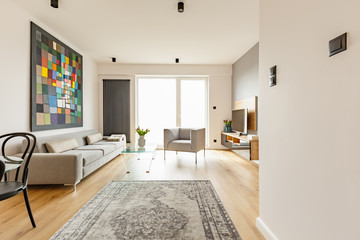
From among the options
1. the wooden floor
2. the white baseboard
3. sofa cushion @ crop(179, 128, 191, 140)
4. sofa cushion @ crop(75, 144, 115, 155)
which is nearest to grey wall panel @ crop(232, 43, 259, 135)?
the wooden floor

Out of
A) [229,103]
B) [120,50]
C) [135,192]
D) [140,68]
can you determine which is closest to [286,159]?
[135,192]

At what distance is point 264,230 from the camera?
1.69 metres

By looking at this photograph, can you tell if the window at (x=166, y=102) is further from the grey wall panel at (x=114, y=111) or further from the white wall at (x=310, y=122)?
the white wall at (x=310, y=122)

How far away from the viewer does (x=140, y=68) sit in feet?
19.7

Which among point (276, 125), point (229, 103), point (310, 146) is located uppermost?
point (229, 103)

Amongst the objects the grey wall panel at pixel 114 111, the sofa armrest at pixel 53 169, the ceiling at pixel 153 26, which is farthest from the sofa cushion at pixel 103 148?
the ceiling at pixel 153 26

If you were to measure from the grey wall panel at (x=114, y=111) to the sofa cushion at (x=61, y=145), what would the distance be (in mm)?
2072

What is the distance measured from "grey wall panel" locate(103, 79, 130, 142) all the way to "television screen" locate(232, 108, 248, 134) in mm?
3077

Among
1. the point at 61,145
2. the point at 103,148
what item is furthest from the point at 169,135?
the point at 61,145

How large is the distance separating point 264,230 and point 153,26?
3387mm

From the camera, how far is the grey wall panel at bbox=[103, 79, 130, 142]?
5.98m

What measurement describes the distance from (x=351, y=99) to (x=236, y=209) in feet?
5.56

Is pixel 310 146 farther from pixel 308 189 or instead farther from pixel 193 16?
pixel 193 16

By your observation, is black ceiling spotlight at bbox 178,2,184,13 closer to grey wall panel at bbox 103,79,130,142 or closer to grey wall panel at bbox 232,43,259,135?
grey wall panel at bbox 232,43,259,135
